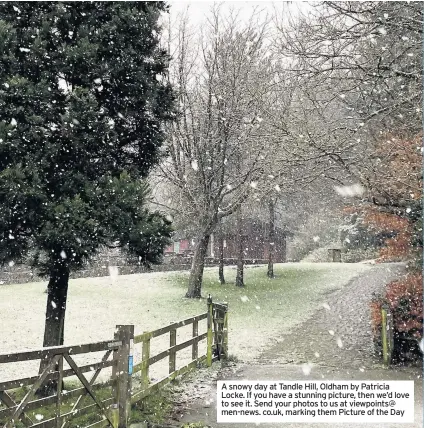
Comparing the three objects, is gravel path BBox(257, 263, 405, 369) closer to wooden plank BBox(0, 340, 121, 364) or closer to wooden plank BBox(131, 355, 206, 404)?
wooden plank BBox(131, 355, 206, 404)

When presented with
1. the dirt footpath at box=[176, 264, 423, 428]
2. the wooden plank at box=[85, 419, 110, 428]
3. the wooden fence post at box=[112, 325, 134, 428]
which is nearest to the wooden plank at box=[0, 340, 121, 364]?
the wooden fence post at box=[112, 325, 134, 428]

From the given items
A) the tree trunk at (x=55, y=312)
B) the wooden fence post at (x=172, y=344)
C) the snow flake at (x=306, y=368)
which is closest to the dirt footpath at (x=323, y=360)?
the snow flake at (x=306, y=368)

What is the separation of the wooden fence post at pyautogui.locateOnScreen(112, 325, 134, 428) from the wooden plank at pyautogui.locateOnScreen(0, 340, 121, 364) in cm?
18

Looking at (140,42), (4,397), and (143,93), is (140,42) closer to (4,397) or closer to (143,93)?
(143,93)

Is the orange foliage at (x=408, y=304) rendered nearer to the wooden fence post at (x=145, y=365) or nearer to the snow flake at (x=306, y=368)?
the snow flake at (x=306, y=368)

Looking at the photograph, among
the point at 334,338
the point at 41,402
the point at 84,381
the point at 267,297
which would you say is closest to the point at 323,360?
the point at 334,338

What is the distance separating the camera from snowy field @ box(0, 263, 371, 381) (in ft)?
48.5

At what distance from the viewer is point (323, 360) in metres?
12.2

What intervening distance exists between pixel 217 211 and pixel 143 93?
14.1 metres

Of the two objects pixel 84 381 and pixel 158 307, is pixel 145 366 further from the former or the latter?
pixel 158 307

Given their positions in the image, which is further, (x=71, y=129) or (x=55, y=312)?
(x=55, y=312)

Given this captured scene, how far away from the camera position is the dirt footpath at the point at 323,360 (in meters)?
7.89
